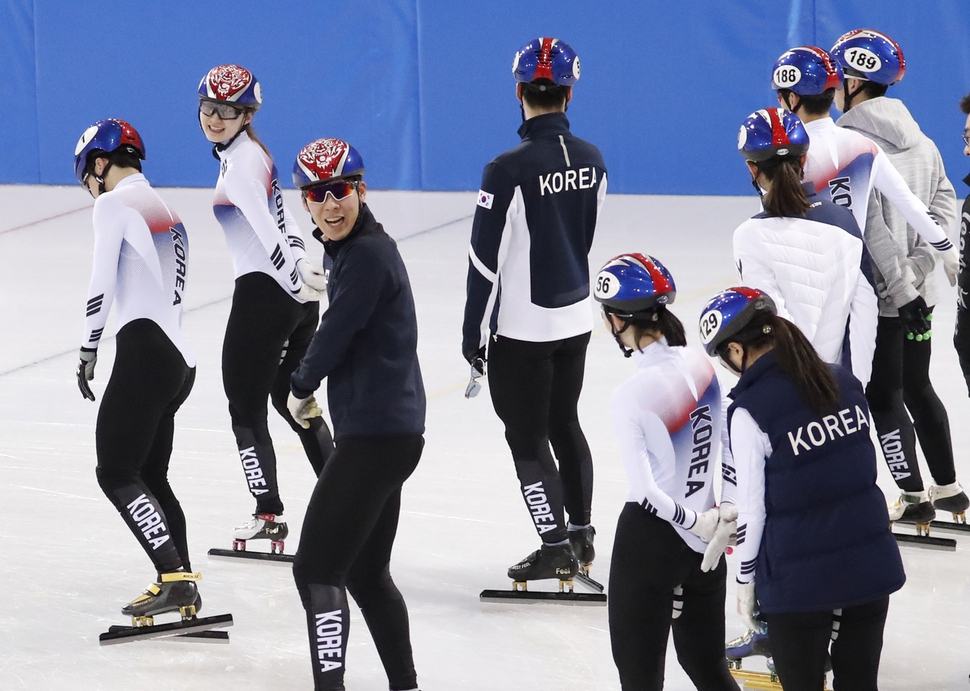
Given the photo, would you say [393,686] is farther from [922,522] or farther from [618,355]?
[618,355]

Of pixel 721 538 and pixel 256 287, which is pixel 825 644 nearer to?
pixel 721 538

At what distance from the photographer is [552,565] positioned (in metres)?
4.98

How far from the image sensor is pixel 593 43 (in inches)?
535

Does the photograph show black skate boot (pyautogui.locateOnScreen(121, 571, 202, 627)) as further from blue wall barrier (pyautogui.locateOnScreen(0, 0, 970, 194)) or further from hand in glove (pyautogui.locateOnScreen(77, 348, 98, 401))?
blue wall barrier (pyautogui.locateOnScreen(0, 0, 970, 194))

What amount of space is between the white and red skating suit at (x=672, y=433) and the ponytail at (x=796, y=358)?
0.26 m

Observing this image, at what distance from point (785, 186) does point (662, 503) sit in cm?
127

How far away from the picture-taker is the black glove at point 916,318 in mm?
5145

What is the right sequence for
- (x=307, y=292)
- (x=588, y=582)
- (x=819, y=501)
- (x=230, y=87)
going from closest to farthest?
(x=819, y=501)
(x=588, y=582)
(x=230, y=87)
(x=307, y=292)

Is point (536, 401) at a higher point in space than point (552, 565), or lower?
higher

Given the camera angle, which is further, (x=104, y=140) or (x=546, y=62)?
(x=546, y=62)

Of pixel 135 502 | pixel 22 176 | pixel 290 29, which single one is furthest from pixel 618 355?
pixel 22 176

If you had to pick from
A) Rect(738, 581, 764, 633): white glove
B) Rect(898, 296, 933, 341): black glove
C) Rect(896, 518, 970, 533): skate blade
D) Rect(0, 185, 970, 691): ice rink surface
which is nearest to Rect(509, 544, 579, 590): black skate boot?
Rect(0, 185, 970, 691): ice rink surface

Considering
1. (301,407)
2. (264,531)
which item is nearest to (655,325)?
(301,407)

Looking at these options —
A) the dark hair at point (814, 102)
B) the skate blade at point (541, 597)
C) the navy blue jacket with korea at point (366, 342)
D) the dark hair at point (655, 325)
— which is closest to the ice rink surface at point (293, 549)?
the skate blade at point (541, 597)
